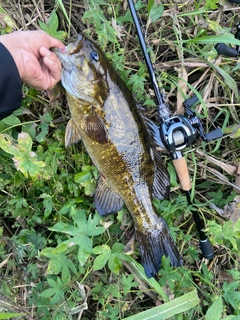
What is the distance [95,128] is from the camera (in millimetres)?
1868

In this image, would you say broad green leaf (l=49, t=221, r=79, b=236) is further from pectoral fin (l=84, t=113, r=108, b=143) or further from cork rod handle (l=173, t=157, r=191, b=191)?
cork rod handle (l=173, t=157, r=191, b=191)

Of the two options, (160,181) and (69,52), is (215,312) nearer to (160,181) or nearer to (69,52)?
(160,181)

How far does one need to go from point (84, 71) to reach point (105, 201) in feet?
2.63

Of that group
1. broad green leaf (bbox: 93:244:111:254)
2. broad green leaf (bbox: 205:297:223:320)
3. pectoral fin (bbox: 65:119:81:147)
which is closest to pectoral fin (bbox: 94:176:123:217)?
→ broad green leaf (bbox: 93:244:111:254)

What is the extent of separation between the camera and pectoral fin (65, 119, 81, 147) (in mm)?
1979

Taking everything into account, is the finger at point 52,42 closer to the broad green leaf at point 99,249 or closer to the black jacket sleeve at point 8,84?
the black jacket sleeve at point 8,84

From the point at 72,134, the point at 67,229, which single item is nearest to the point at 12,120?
the point at 72,134

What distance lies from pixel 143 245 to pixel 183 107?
0.93 meters

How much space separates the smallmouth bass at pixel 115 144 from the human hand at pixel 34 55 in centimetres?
7

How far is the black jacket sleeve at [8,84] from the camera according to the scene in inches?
61.2

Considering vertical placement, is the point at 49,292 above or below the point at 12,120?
below

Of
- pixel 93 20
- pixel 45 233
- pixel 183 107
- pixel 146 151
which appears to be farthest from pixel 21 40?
pixel 45 233

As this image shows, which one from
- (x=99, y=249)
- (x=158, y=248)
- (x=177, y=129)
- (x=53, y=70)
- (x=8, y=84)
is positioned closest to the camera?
(x=8, y=84)

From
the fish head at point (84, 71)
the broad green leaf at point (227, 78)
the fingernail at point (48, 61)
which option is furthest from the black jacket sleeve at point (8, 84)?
the broad green leaf at point (227, 78)
